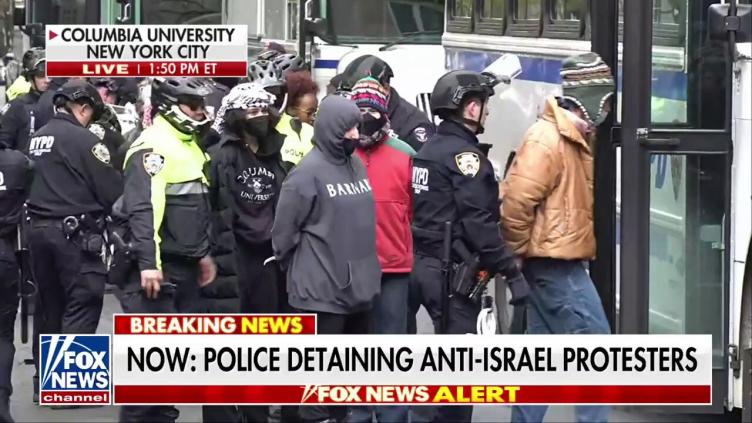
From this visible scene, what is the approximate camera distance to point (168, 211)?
9.31 metres

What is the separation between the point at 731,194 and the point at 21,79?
784 cm

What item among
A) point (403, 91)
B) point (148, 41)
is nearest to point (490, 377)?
point (148, 41)

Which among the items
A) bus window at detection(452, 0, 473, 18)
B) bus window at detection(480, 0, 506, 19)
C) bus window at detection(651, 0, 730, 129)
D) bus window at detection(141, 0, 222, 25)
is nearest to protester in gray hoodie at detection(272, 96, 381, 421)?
bus window at detection(651, 0, 730, 129)

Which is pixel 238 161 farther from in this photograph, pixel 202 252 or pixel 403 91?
pixel 403 91

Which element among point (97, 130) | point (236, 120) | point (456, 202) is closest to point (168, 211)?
point (236, 120)

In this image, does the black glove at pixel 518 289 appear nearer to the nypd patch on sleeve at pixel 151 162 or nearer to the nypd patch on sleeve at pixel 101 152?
the nypd patch on sleeve at pixel 151 162

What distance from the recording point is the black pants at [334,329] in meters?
8.95

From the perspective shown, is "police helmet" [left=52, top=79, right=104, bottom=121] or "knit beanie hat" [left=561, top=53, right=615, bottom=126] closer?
"knit beanie hat" [left=561, top=53, right=615, bottom=126]

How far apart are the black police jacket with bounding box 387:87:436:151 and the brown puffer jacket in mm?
1704

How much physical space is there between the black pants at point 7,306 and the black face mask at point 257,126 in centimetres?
136

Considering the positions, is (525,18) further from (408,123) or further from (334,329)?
(334,329)

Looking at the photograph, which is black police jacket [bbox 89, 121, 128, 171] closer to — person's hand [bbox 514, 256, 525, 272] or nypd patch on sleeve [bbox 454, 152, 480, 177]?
nypd patch on sleeve [bbox 454, 152, 480, 177]

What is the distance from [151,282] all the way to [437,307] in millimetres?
1402

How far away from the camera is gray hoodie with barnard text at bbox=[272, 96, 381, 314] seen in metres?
8.84
